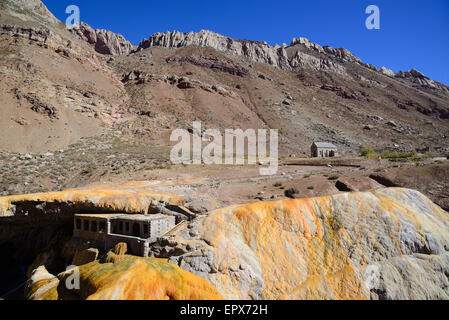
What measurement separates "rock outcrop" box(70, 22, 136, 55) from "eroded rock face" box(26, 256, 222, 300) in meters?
132

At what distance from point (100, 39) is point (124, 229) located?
133517mm

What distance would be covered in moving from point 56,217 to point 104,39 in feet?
423

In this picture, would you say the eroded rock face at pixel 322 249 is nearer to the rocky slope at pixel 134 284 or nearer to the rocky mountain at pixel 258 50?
the rocky slope at pixel 134 284

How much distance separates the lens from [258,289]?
14.2 m

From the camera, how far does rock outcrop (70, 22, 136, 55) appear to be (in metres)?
124

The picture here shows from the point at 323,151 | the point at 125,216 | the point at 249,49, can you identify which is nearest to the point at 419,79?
the point at 249,49

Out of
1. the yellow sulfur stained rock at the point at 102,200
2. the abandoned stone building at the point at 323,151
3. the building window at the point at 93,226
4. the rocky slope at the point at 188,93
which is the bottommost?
the building window at the point at 93,226

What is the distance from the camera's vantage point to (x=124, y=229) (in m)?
17.9

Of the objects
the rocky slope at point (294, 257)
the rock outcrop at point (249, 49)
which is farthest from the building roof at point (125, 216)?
the rock outcrop at point (249, 49)

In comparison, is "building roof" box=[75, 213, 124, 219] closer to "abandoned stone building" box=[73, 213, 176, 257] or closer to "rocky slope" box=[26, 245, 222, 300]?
"abandoned stone building" box=[73, 213, 176, 257]

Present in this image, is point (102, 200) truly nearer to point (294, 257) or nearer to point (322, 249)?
point (294, 257)

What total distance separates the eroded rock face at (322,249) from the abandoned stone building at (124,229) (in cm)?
169

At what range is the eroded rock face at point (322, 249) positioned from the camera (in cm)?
1441
